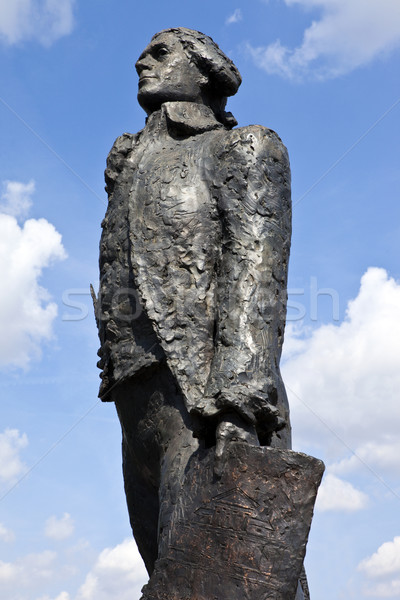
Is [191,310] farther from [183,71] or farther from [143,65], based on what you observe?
[143,65]

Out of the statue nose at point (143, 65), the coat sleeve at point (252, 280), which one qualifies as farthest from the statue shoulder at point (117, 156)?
the coat sleeve at point (252, 280)

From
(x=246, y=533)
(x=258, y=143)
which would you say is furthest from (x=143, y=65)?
(x=246, y=533)

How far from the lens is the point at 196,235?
5.41m

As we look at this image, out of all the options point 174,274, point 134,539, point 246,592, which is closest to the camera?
point 246,592

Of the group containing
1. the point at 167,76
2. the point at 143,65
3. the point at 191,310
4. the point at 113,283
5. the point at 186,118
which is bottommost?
the point at 191,310

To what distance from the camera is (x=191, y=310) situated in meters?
5.26

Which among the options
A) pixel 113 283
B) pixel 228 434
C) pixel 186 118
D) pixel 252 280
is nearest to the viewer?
pixel 228 434

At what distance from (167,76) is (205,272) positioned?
145 centimetres

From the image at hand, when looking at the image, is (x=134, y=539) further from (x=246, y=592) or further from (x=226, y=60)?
(x=226, y=60)

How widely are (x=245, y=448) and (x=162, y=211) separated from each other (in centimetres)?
152

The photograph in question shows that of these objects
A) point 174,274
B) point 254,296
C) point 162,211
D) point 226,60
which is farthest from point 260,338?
point 226,60

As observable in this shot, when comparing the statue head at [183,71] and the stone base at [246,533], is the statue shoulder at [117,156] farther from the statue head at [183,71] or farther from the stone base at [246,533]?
the stone base at [246,533]

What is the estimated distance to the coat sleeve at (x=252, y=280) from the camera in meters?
4.83

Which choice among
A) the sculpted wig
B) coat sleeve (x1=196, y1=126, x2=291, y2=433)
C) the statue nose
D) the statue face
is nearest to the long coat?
coat sleeve (x1=196, y1=126, x2=291, y2=433)
